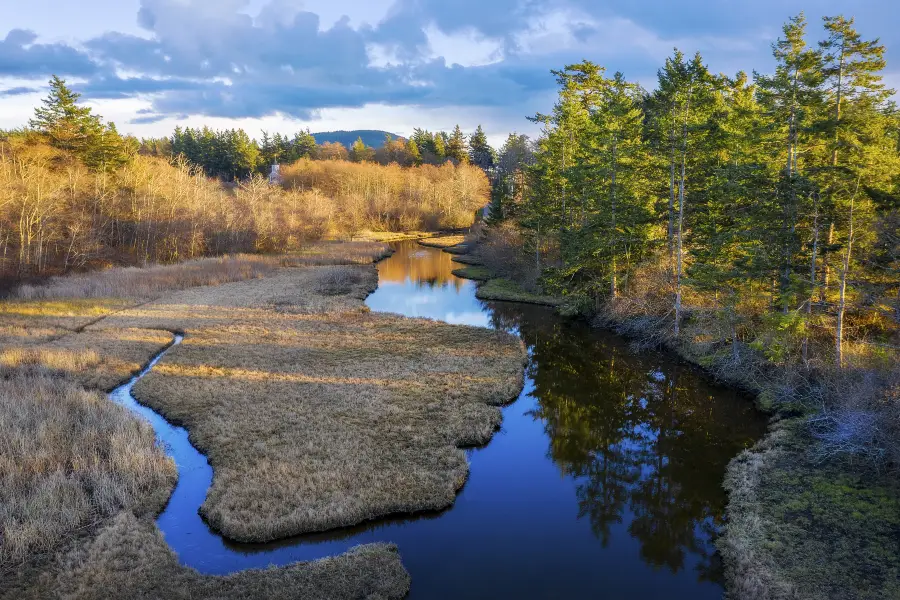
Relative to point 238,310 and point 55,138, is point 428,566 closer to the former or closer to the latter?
point 238,310

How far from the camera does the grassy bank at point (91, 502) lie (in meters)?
10.2

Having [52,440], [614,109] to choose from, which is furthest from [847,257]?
[52,440]

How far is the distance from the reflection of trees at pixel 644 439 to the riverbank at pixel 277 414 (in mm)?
2553

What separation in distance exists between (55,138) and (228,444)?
50.9 m

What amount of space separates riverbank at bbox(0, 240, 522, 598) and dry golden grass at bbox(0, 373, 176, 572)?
0.53 feet

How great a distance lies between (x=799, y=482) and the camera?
13750mm

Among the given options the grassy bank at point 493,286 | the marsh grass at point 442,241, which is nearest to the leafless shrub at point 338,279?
the grassy bank at point 493,286

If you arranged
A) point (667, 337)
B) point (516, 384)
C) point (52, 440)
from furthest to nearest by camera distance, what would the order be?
point (667, 337) < point (516, 384) < point (52, 440)

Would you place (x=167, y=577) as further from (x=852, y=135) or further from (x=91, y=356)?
Result: (x=852, y=135)

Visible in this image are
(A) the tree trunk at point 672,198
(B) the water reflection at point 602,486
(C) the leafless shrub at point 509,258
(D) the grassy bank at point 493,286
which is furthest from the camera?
(C) the leafless shrub at point 509,258

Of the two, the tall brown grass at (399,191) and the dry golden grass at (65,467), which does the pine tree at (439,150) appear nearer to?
the tall brown grass at (399,191)

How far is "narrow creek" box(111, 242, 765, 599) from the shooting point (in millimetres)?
11438

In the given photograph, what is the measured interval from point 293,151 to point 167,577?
112 metres

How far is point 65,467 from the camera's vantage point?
1395 cm
